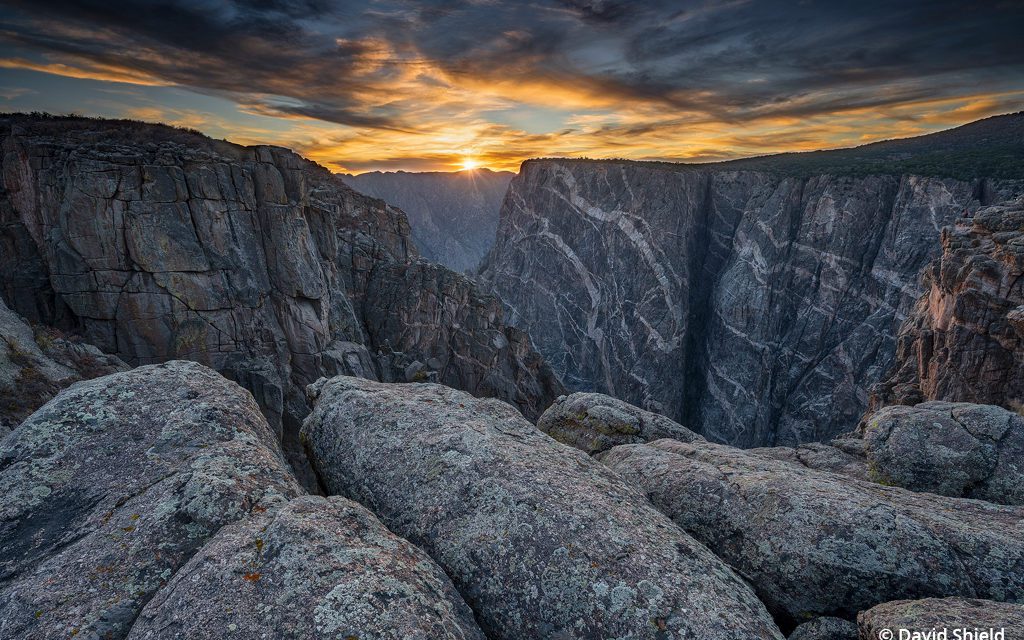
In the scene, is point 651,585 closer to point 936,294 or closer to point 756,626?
point 756,626

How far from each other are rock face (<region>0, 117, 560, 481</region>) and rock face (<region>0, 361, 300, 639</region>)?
34.4m

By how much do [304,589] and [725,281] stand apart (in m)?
93.7

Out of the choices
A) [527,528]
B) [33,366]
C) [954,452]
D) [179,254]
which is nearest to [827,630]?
[527,528]

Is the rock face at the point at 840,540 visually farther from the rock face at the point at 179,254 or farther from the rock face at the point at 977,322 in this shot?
the rock face at the point at 179,254

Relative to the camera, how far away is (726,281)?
8812 cm

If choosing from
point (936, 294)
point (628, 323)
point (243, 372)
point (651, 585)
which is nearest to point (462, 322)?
point (243, 372)

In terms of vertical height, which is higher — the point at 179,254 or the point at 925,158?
the point at 925,158

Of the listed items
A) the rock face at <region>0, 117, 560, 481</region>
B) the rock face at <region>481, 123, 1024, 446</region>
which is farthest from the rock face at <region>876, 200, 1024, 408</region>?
the rock face at <region>0, 117, 560, 481</region>

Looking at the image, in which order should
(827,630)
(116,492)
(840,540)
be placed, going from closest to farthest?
→ (827,630), (116,492), (840,540)

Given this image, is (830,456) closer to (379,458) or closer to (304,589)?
(379,458)

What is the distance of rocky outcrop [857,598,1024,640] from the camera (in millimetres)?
6375

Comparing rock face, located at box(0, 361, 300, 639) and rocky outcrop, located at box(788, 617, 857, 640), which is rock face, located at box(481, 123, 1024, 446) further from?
rock face, located at box(0, 361, 300, 639)

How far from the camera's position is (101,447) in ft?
28.0

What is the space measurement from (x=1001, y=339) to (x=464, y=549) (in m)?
36.3
